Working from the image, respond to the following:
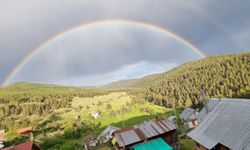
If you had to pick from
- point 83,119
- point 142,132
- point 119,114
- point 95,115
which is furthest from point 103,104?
point 142,132

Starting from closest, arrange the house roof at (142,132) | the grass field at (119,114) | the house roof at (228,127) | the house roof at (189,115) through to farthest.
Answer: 1. the house roof at (228,127)
2. the house roof at (142,132)
3. the house roof at (189,115)
4. the grass field at (119,114)

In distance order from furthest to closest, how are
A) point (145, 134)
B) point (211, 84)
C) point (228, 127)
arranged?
point (211, 84) → point (145, 134) → point (228, 127)

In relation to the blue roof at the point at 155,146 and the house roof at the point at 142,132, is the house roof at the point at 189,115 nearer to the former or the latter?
the house roof at the point at 142,132

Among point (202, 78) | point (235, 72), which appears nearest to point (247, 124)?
point (235, 72)

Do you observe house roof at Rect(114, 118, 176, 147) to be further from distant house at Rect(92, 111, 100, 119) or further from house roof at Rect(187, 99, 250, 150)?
distant house at Rect(92, 111, 100, 119)

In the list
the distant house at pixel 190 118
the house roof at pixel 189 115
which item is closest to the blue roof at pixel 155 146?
the distant house at pixel 190 118

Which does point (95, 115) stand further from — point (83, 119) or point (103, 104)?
point (103, 104)

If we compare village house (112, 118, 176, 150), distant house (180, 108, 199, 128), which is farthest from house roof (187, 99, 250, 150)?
distant house (180, 108, 199, 128)
